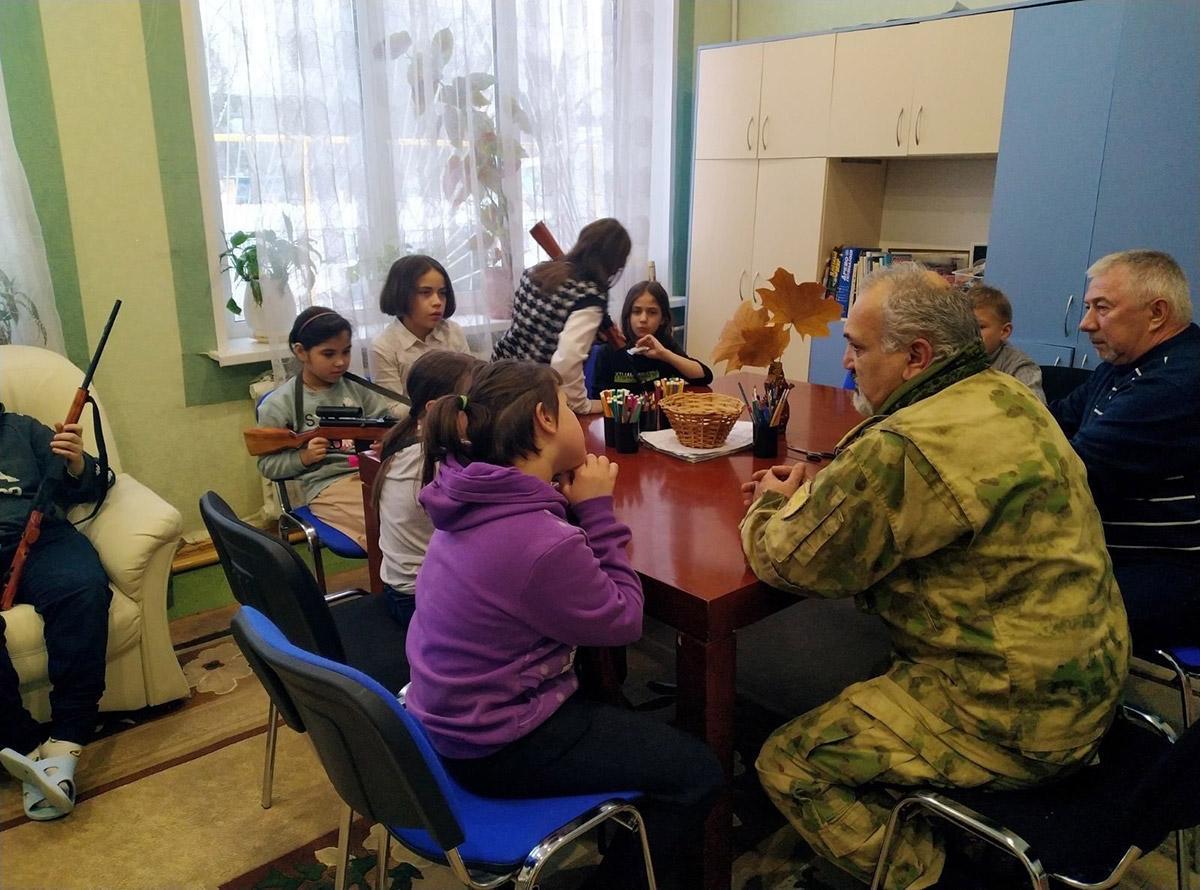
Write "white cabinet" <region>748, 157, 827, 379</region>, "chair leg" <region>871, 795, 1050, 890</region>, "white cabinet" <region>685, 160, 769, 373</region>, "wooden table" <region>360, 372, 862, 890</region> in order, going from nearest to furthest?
1. "chair leg" <region>871, 795, 1050, 890</region>
2. "wooden table" <region>360, 372, 862, 890</region>
3. "white cabinet" <region>748, 157, 827, 379</region>
4. "white cabinet" <region>685, 160, 769, 373</region>

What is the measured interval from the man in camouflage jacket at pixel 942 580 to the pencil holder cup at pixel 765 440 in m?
0.59

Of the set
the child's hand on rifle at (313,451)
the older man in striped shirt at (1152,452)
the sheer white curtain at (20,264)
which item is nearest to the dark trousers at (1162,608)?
the older man in striped shirt at (1152,452)

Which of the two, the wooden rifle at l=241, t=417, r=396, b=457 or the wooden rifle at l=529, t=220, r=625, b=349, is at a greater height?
the wooden rifle at l=529, t=220, r=625, b=349

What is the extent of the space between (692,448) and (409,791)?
1.19 m

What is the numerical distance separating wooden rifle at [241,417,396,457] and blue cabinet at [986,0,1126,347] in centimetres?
245

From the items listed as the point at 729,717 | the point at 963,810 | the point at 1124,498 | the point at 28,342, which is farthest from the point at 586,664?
the point at 28,342

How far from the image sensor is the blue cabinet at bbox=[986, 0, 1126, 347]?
3064 mm

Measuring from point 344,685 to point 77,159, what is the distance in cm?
257

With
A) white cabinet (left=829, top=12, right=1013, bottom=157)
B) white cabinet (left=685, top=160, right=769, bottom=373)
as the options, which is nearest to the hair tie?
white cabinet (left=685, top=160, right=769, bottom=373)

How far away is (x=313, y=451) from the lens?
2.37 metres

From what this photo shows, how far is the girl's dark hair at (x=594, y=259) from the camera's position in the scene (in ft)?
9.10

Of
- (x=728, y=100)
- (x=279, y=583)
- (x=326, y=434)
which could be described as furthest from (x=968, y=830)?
(x=728, y=100)

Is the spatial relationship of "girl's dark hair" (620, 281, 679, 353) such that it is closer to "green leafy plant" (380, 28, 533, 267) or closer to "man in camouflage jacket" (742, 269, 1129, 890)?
"green leafy plant" (380, 28, 533, 267)

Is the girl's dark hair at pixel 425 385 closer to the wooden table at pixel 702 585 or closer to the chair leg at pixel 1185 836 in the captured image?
the wooden table at pixel 702 585
